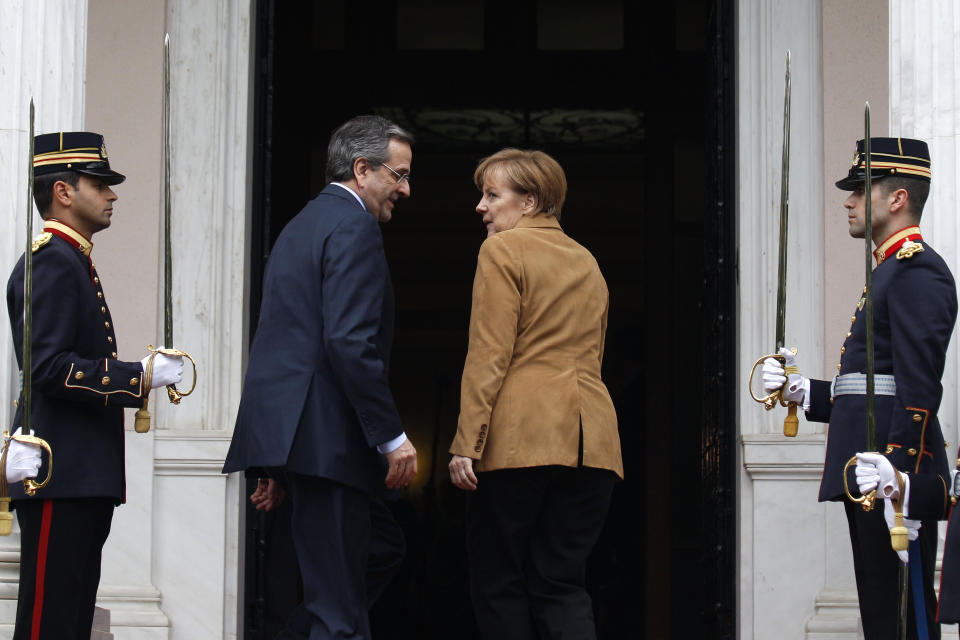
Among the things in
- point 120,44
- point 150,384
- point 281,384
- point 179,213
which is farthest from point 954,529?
point 120,44

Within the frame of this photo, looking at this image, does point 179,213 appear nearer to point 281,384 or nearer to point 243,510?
point 243,510

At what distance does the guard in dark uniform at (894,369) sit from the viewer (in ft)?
16.4

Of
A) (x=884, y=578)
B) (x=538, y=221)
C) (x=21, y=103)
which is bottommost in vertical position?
(x=884, y=578)

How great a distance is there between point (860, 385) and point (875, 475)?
565 mm

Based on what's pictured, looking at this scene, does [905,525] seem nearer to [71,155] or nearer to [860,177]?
[860,177]

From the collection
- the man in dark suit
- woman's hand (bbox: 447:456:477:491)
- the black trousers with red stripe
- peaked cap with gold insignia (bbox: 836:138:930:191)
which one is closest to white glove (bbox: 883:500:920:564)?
peaked cap with gold insignia (bbox: 836:138:930:191)

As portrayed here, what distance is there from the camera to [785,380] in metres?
5.45

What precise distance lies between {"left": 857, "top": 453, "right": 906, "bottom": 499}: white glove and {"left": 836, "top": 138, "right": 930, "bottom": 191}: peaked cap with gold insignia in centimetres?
101

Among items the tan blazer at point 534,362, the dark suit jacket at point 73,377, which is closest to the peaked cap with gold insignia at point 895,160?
the tan blazer at point 534,362

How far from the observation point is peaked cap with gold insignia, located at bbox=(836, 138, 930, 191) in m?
5.28

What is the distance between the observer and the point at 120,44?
7.28 metres

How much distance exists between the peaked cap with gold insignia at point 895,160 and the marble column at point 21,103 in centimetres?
259

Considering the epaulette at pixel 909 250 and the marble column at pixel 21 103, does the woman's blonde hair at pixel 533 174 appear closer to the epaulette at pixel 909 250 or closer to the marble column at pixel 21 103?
the epaulette at pixel 909 250

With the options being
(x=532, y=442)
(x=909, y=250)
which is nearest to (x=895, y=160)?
(x=909, y=250)
